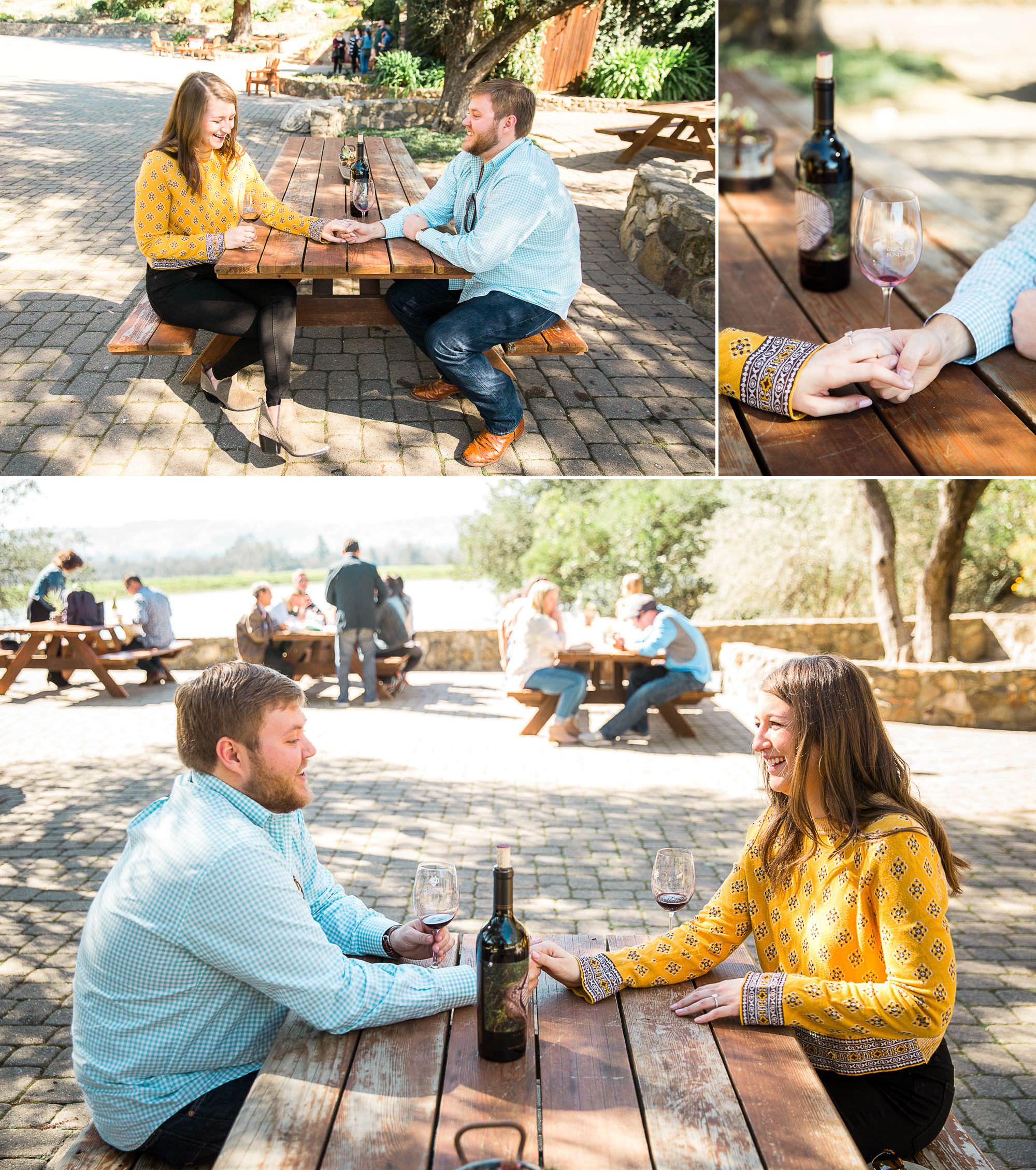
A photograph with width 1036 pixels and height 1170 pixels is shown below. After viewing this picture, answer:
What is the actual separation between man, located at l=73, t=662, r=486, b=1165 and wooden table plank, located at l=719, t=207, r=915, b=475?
3.54 feet

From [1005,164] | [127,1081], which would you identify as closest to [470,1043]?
[127,1081]

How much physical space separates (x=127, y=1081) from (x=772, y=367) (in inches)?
68.3

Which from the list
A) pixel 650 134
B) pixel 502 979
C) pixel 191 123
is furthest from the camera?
pixel 191 123

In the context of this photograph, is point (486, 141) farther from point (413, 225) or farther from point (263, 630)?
point (263, 630)

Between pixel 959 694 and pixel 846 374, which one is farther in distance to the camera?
pixel 959 694

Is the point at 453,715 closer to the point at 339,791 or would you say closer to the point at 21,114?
the point at 339,791

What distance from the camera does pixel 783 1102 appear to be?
1.43 metres

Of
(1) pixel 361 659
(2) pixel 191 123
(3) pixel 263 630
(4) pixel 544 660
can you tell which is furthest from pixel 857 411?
(3) pixel 263 630

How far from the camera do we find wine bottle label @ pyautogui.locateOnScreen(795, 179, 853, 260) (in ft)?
8.48

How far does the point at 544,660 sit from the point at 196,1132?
5288mm

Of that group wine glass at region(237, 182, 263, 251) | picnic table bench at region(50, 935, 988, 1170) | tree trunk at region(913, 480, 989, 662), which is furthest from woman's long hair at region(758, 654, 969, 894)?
tree trunk at region(913, 480, 989, 662)

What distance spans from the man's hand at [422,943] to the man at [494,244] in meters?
2.08

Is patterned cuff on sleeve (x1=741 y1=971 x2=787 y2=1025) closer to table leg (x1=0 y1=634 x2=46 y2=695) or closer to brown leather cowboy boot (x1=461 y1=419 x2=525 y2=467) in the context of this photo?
brown leather cowboy boot (x1=461 y1=419 x2=525 y2=467)

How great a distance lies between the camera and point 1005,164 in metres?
4.07
